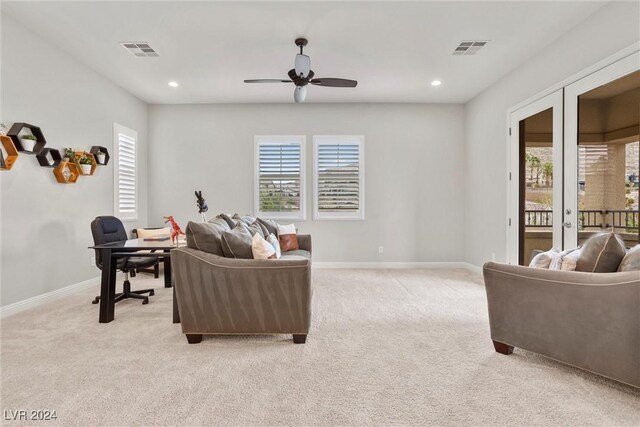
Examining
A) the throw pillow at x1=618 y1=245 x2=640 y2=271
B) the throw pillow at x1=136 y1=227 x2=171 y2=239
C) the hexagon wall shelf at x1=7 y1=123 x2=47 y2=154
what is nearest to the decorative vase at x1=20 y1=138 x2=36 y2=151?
the hexagon wall shelf at x1=7 y1=123 x2=47 y2=154

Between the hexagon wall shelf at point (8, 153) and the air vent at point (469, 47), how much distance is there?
487cm

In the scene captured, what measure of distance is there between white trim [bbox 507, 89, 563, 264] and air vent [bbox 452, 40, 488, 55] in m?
0.98

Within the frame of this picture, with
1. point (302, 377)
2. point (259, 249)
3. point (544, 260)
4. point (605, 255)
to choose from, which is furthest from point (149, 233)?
point (605, 255)

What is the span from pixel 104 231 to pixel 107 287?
0.81 meters

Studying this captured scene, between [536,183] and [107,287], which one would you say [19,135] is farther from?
[536,183]

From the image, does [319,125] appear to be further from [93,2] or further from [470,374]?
[470,374]

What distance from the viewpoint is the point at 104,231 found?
11.6ft

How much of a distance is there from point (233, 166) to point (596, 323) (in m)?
5.29

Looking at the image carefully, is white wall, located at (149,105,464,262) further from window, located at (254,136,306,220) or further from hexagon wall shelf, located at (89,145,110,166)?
hexagon wall shelf, located at (89,145,110,166)

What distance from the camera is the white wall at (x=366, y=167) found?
18.9ft

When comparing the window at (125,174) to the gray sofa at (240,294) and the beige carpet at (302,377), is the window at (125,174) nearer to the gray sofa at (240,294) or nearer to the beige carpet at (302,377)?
the beige carpet at (302,377)

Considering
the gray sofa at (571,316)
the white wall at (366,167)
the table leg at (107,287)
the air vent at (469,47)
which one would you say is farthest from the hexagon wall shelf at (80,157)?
the air vent at (469,47)

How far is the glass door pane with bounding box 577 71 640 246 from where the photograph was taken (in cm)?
278

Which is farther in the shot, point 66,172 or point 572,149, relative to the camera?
point 66,172
